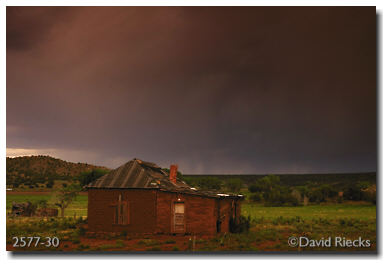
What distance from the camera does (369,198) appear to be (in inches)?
1921

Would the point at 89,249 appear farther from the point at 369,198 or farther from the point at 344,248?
the point at 369,198

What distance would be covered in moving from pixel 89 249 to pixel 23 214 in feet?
63.6

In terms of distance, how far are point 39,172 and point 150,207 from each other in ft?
95.9

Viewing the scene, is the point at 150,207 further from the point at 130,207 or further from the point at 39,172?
the point at 39,172

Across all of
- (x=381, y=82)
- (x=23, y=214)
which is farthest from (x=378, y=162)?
(x=23, y=214)

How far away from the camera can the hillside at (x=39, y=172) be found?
42.8 meters

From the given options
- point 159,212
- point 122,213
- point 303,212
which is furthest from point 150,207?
point 303,212

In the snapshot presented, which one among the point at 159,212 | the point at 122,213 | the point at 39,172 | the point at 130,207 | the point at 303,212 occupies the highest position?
the point at 39,172

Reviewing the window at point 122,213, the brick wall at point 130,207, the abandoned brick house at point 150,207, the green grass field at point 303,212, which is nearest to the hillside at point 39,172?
the green grass field at point 303,212

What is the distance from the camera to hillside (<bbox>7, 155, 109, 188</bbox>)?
42.8m

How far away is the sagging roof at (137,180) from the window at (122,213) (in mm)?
856

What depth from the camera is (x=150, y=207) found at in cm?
2155

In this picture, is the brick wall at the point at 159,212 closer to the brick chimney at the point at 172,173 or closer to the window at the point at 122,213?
the window at the point at 122,213

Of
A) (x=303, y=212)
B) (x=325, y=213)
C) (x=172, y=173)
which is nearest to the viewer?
(x=172, y=173)
